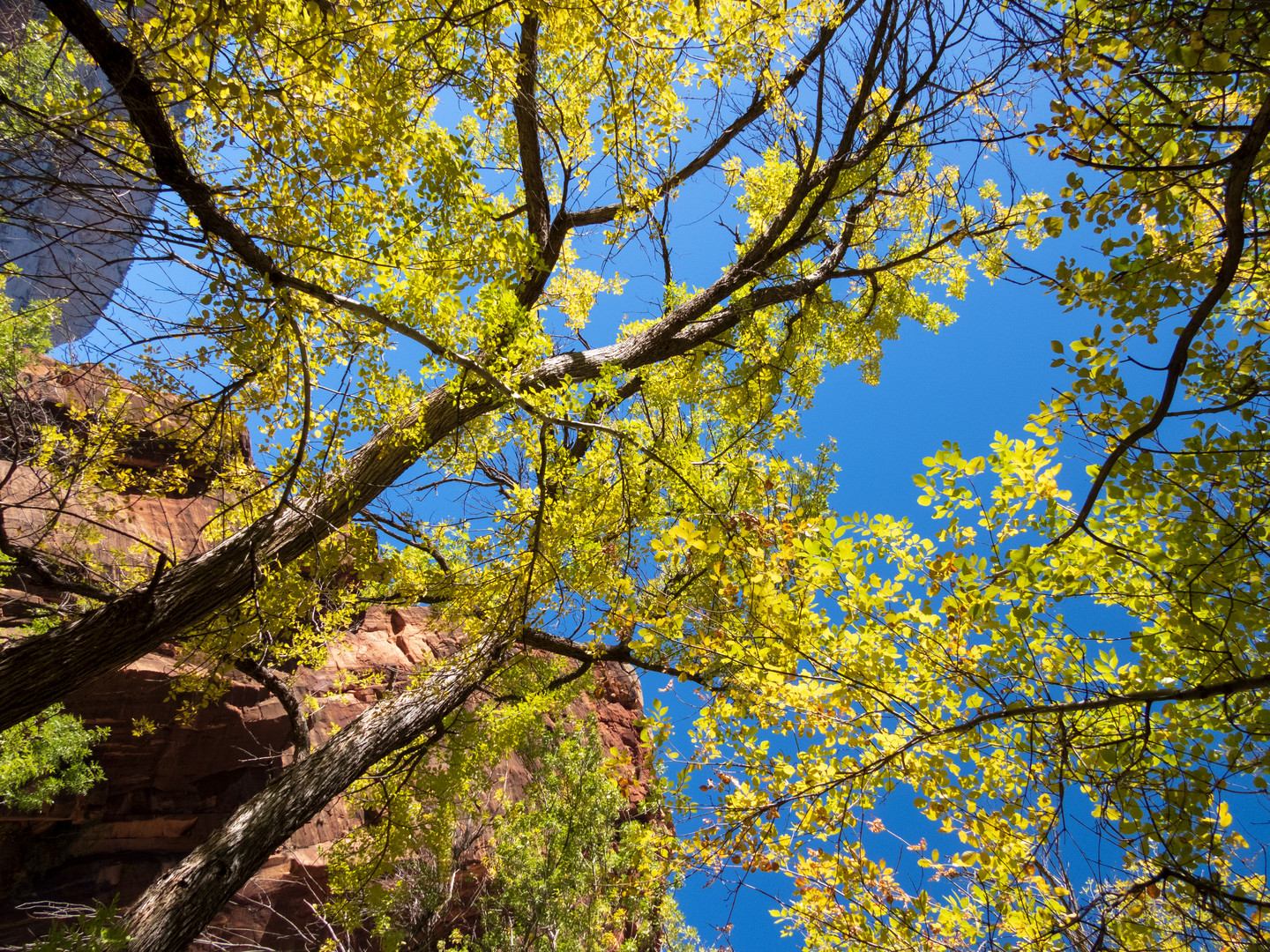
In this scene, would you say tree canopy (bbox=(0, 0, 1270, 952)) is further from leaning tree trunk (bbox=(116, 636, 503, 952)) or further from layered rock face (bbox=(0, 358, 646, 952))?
layered rock face (bbox=(0, 358, 646, 952))

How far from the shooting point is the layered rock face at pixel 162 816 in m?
7.35

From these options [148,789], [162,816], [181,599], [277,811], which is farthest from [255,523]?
[162,816]

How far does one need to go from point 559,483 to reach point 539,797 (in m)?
5.82

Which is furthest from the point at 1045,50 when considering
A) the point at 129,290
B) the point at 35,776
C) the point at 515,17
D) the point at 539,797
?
the point at 35,776

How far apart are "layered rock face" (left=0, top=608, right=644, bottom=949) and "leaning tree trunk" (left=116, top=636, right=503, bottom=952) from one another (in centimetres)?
243

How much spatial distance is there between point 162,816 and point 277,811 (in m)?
6.90

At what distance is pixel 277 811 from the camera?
379 cm

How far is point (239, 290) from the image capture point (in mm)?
2342

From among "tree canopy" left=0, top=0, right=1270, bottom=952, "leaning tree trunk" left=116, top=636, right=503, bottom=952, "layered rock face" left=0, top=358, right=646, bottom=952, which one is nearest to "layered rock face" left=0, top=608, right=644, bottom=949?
"layered rock face" left=0, top=358, right=646, bottom=952

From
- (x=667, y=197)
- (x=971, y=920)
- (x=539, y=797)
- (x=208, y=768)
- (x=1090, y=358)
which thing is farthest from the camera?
(x=208, y=768)

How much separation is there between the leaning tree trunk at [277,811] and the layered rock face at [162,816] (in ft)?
7.96

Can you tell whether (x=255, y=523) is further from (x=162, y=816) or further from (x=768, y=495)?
(x=162, y=816)

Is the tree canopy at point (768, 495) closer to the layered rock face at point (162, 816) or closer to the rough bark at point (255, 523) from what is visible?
the rough bark at point (255, 523)

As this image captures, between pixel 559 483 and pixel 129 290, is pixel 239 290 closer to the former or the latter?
pixel 129 290
